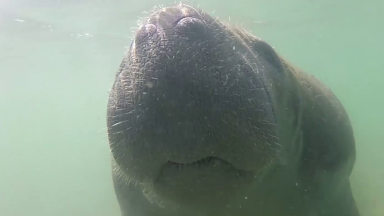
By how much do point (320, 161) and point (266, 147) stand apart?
1.00 metres

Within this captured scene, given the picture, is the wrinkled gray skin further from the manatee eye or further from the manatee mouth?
the manatee eye

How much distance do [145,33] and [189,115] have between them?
59 cm

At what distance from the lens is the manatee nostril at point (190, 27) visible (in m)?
2.11

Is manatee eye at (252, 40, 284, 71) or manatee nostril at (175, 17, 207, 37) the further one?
manatee eye at (252, 40, 284, 71)

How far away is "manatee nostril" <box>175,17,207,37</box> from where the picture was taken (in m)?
2.11

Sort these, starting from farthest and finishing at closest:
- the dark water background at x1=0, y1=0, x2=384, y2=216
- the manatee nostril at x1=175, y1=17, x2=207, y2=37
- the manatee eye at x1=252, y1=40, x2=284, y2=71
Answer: the dark water background at x1=0, y1=0, x2=384, y2=216 < the manatee eye at x1=252, y1=40, x2=284, y2=71 < the manatee nostril at x1=175, y1=17, x2=207, y2=37

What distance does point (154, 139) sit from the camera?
1940 millimetres

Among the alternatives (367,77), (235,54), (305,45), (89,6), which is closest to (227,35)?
(235,54)

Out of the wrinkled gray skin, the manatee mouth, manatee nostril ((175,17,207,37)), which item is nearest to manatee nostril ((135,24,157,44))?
the wrinkled gray skin

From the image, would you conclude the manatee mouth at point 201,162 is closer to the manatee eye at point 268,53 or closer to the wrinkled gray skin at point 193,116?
the wrinkled gray skin at point 193,116

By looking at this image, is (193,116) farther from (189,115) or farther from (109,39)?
(109,39)

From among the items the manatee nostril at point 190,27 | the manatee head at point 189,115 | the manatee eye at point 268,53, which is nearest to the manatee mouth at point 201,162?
the manatee head at point 189,115

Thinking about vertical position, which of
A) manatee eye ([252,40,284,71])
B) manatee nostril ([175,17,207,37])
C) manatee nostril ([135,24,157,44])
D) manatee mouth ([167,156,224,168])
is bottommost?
manatee mouth ([167,156,224,168])

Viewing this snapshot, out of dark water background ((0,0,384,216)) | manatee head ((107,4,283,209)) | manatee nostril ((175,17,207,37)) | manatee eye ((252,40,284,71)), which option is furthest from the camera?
dark water background ((0,0,384,216))
